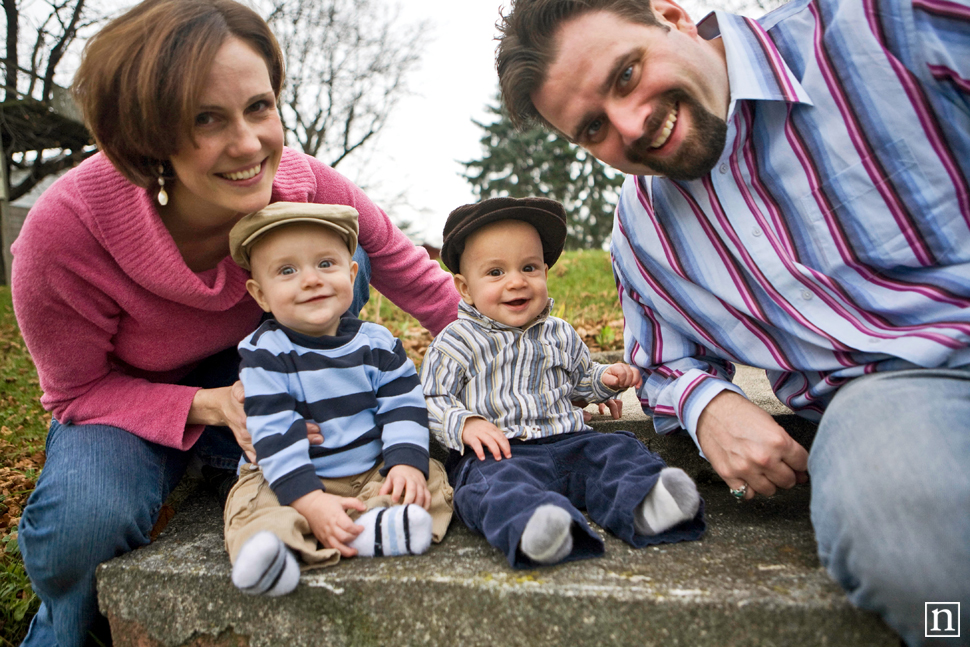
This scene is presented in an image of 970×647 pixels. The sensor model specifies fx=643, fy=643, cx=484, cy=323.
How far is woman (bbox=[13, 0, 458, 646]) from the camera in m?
1.77

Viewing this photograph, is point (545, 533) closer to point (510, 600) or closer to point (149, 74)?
point (510, 600)

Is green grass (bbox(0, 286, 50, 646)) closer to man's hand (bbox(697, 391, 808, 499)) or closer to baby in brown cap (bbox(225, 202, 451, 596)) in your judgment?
baby in brown cap (bbox(225, 202, 451, 596))

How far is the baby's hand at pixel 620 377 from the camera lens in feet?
7.47

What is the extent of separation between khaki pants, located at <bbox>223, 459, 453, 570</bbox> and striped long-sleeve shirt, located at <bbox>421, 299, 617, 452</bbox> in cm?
19

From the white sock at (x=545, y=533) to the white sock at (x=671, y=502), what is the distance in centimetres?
31

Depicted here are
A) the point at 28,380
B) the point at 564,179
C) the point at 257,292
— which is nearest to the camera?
the point at 257,292

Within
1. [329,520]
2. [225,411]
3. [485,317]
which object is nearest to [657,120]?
[485,317]

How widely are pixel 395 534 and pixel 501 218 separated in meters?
1.12

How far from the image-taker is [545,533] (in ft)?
5.00

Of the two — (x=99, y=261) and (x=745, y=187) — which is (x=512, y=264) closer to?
(x=745, y=187)

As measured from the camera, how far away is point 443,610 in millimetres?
1503

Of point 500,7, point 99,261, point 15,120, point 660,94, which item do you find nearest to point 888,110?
point 660,94

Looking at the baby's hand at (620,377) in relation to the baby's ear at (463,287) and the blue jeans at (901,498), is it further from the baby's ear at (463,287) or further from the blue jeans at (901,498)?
the blue jeans at (901,498)

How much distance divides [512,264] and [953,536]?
1428mm
